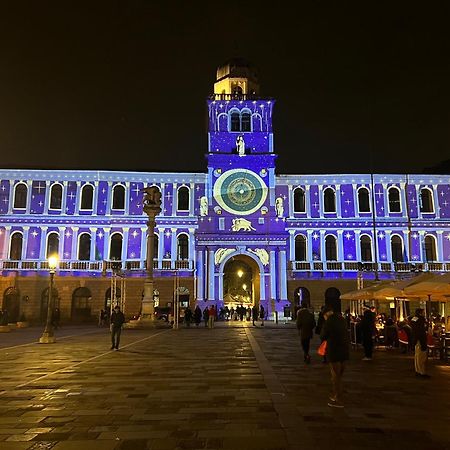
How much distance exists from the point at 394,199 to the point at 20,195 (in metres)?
38.1

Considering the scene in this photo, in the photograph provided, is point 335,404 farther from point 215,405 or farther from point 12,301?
point 12,301

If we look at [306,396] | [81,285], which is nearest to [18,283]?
[81,285]

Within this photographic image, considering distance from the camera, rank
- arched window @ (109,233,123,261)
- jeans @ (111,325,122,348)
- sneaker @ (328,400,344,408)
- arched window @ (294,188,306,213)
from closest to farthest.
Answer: sneaker @ (328,400,344,408) → jeans @ (111,325,122,348) → arched window @ (109,233,123,261) → arched window @ (294,188,306,213)

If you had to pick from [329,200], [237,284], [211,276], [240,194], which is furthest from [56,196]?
[329,200]

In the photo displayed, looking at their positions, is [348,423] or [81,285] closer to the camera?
[348,423]

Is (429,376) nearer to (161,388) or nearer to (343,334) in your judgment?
(343,334)

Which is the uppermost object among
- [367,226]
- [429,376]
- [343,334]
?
[367,226]

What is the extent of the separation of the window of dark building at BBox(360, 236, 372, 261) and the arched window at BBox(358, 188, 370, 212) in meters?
3.04

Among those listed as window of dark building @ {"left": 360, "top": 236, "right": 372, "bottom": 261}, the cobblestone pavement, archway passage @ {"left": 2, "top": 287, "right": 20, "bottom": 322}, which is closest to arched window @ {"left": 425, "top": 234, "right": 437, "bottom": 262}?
window of dark building @ {"left": 360, "top": 236, "right": 372, "bottom": 261}

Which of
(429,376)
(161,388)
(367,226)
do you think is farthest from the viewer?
(367,226)

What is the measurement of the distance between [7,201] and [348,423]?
46.5 meters

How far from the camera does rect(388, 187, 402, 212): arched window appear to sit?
48625 mm

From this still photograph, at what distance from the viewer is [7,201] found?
154 feet

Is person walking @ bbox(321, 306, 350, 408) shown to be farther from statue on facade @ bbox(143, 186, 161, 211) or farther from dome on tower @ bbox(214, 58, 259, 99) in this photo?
dome on tower @ bbox(214, 58, 259, 99)
